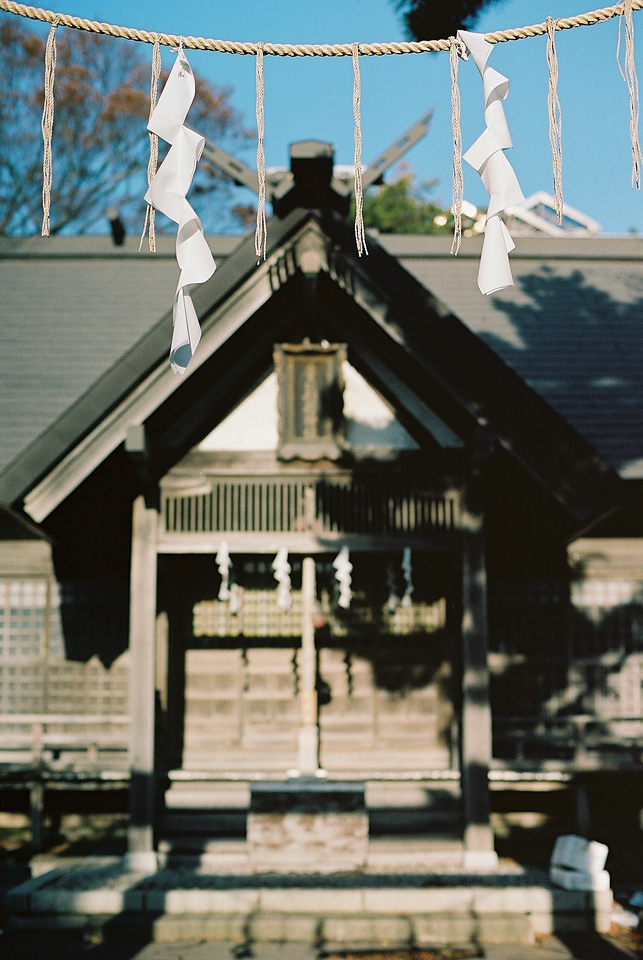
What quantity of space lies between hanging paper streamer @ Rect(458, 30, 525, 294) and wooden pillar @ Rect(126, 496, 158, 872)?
4.66 meters

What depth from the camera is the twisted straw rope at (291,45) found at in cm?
541

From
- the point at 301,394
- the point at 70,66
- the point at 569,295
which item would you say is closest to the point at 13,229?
the point at 70,66

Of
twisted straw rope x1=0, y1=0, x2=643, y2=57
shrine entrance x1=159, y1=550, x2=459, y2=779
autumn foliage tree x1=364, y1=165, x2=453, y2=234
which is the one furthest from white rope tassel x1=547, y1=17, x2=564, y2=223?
autumn foliage tree x1=364, y1=165, x2=453, y2=234

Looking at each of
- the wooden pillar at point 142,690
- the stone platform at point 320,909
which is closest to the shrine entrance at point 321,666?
the wooden pillar at point 142,690

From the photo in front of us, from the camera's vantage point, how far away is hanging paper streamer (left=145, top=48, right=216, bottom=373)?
561 cm

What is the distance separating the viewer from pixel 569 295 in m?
14.3

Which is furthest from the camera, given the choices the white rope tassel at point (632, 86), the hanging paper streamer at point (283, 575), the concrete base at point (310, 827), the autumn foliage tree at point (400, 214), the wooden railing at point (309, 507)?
the autumn foliage tree at point (400, 214)

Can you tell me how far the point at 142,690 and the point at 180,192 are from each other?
5.06 metres

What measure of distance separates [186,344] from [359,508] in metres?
3.84

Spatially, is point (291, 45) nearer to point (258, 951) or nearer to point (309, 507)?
point (309, 507)

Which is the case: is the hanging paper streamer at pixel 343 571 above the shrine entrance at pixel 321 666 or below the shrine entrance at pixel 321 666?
above

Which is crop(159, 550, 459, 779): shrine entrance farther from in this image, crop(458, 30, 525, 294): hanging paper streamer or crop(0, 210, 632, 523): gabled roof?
crop(458, 30, 525, 294): hanging paper streamer

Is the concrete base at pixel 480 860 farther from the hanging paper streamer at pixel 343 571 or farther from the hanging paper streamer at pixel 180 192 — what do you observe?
the hanging paper streamer at pixel 180 192

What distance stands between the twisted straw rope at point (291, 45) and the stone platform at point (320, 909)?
6.66m
